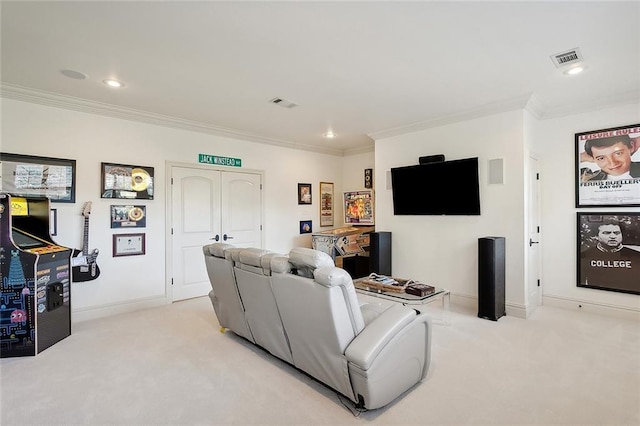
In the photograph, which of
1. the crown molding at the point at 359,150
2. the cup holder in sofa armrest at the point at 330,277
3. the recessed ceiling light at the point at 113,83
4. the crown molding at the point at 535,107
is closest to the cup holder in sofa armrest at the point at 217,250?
the cup holder in sofa armrest at the point at 330,277

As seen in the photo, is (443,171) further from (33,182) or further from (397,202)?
(33,182)

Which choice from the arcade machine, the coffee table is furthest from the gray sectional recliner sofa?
the arcade machine

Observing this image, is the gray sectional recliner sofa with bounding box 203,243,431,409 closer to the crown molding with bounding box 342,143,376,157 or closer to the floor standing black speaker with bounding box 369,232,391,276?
the floor standing black speaker with bounding box 369,232,391,276

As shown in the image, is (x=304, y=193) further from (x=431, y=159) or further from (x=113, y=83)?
(x=113, y=83)

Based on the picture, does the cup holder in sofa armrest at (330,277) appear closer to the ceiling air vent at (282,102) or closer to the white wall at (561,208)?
the ceiling air vent at (282,102)

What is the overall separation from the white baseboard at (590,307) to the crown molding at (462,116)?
2.61 m

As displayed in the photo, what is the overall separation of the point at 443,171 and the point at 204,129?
12.0ft

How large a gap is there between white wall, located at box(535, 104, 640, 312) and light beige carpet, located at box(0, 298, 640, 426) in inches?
30.2

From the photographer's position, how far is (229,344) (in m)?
3.28

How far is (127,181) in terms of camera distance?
4398 millimetres

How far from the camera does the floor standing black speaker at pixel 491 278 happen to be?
3.93 meters

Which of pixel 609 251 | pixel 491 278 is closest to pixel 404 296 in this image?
pixel 491 278

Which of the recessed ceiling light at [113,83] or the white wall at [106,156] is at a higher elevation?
the recessed ceiling light at [113,83]

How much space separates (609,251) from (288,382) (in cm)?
417
